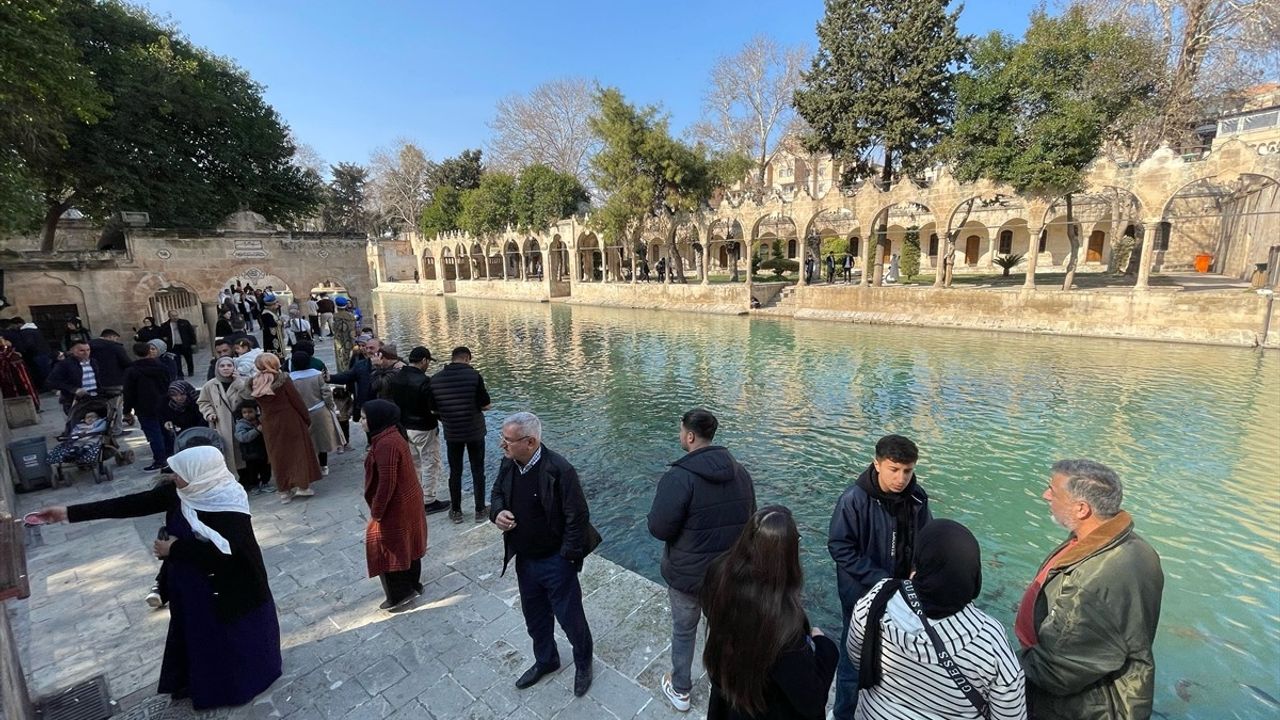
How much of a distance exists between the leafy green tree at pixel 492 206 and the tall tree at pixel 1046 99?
26.4m

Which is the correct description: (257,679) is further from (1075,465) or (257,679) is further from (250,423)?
(1075,465)

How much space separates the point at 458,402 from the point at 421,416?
415mm

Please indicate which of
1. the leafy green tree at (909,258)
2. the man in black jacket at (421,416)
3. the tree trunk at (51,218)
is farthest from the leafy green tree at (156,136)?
the leafy green tree at (909,258)

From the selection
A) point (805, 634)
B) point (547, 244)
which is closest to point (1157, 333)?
point (805, 634)

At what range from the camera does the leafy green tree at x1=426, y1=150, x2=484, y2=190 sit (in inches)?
1797

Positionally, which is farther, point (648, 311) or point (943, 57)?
point (648, 311)

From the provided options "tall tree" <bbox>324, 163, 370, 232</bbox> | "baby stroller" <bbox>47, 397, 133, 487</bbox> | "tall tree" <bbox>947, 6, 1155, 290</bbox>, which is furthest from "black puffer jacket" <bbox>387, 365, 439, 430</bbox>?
"tall tree" <bbox>324, 163, 370, 232</bbox>

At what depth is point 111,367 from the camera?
23.7ft

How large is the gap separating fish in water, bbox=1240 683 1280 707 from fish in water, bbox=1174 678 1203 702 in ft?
0.92

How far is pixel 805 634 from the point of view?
Result: 5.20 ft

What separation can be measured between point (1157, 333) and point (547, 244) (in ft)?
95.4

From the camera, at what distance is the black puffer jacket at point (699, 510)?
8.16 ft

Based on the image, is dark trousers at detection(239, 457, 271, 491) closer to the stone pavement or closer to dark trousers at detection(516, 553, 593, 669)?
the stone pavement

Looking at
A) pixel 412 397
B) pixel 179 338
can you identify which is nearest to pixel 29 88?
pixel 179 338
